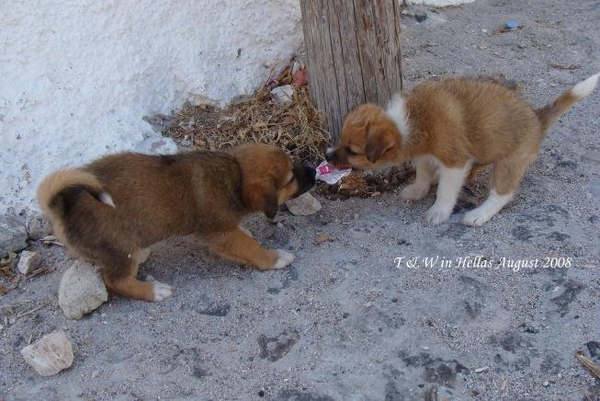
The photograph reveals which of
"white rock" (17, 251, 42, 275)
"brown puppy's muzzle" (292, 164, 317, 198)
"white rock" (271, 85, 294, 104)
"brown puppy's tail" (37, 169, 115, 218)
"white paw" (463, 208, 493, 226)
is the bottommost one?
"white paw" (463, 208, 493, 226)

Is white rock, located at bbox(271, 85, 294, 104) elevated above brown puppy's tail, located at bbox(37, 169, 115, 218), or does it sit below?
below

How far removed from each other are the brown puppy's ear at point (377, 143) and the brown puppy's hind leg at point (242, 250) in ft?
3.09

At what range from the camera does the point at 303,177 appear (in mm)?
4891

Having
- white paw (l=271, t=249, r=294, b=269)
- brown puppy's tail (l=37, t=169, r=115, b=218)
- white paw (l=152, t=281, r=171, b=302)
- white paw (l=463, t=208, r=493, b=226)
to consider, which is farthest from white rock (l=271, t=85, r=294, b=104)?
brown puppy's tail (l=37, t=169, r=115, b=218)

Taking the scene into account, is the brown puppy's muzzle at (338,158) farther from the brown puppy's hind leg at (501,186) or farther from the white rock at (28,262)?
the white rock at (28,262)

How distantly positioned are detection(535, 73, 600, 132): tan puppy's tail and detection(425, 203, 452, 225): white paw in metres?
1.01

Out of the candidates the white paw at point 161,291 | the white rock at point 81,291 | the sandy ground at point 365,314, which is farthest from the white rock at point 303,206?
the white rock at point 81,291

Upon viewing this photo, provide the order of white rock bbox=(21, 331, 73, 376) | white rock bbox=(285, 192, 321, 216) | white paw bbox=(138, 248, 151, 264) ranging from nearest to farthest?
white rock bbox=(21, 331, 73, 376)
white paw bbox=(138, 248, 151, 264)
white rock bbox=(285, 192, 321, 216)

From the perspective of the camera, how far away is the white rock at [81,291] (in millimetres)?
4359

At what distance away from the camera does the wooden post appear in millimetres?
5074

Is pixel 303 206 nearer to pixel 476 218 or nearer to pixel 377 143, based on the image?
pixel 377 143

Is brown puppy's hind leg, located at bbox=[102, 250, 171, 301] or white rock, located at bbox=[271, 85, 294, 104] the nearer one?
brown puppy's hind leg, located at bbox=[102, 250, 171, 301]

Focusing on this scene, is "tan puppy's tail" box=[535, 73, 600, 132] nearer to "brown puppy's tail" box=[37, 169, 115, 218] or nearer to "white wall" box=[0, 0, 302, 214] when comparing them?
"white wall" box=[0, 0, 302, 214]

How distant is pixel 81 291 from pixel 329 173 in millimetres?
2014
